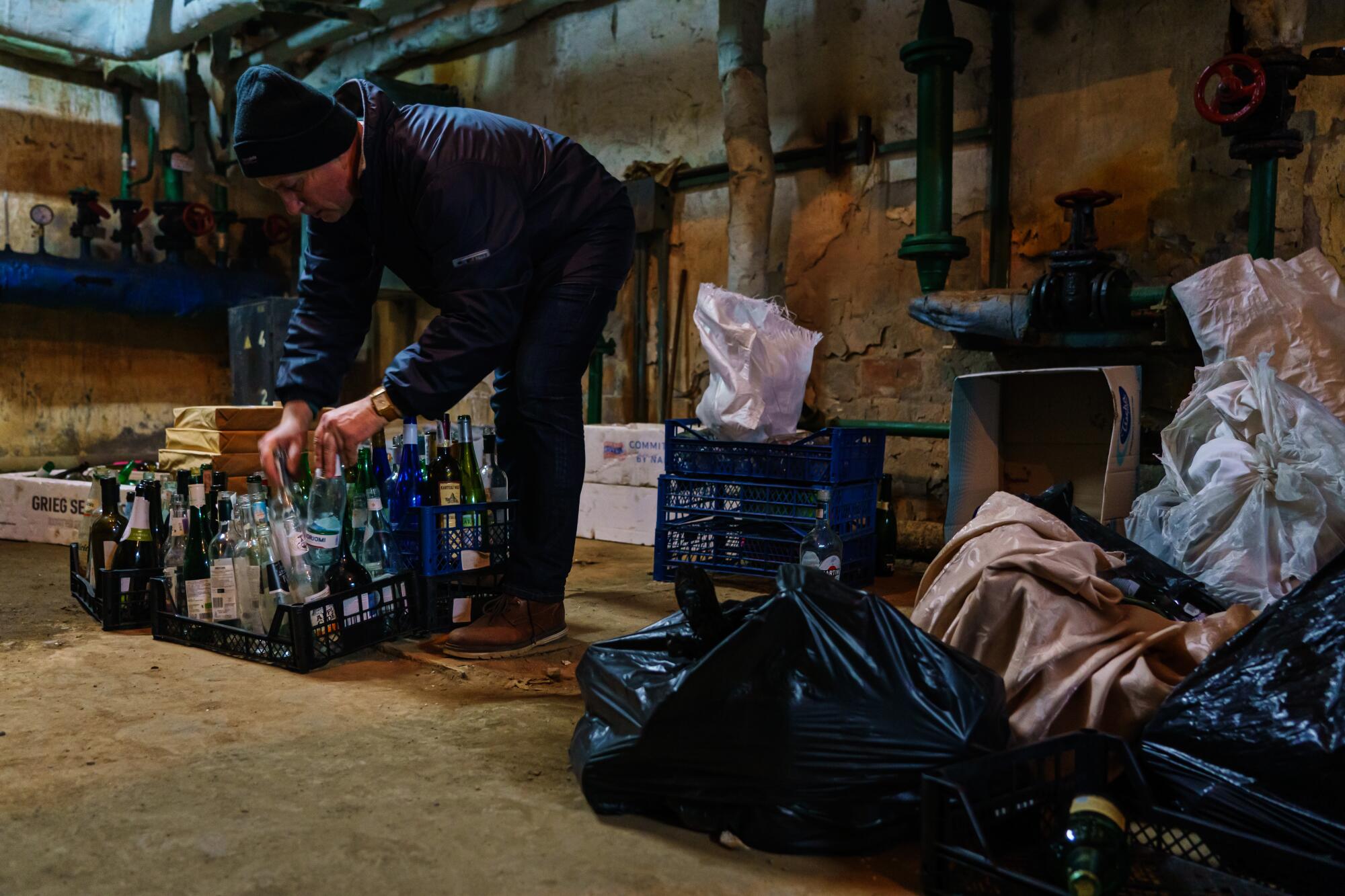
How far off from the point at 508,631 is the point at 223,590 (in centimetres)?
73

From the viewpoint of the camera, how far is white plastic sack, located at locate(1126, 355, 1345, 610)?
2.29 m

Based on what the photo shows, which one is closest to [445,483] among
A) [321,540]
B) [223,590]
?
[321,540]

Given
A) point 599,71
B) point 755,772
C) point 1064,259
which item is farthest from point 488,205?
point 599,71

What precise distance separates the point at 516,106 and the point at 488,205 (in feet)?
14.0

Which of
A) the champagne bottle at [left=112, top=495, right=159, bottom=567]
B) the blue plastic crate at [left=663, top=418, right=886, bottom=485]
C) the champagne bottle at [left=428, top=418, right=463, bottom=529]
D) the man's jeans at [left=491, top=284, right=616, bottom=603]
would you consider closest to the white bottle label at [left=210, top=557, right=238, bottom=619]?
the champagne bottle at [left=112, top=495, right=159, bottom=567]

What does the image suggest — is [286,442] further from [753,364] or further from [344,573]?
[753,364]

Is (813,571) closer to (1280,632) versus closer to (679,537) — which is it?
(1280,632)

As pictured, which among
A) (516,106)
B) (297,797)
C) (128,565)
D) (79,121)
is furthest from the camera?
(79,121)

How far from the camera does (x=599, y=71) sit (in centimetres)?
574

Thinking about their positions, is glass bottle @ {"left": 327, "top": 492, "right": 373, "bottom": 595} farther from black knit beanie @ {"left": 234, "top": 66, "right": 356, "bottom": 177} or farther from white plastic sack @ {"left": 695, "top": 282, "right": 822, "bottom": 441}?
white plastic sack @ {"left": 695, "top": 282, "right": 822, "bottom": 441}

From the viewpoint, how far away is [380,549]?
279cm

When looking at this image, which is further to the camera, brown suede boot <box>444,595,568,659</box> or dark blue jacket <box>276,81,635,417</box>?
brown suede boot <box>444,595,568,659</box>

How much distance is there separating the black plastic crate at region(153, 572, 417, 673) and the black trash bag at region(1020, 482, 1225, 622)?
1578 millimetres

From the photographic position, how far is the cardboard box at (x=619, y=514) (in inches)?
176
